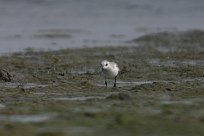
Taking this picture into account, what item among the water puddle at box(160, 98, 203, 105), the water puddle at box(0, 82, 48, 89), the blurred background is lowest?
the water puddle at box(160, 98, 203, 105)

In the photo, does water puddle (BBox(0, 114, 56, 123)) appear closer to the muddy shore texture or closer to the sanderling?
the muddy shore texture

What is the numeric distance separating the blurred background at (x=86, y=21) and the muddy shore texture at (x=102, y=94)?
16.8ft

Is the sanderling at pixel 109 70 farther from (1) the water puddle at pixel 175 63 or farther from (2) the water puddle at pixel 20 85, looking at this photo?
(1) the water puddle at pixel 175 63

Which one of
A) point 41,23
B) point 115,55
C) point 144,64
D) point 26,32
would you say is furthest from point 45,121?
point 41,23

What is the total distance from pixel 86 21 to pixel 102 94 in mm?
31908

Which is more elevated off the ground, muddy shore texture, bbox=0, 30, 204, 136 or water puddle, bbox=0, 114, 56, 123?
muddy shore texture, bbox=0, 30, 204, 136

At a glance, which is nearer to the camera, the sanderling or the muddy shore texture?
the muddy shore texture

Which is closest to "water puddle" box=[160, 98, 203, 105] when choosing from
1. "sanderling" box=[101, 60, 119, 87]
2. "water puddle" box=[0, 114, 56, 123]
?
"water puddle" box=[0, 114, 56, 123]

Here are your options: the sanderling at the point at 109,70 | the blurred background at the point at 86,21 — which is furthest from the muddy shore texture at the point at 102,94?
the blurred background at the point at 86,21

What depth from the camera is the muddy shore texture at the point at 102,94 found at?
490 inches

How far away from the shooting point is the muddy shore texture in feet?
40.8

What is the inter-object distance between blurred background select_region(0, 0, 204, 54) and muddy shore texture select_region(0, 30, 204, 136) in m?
5.12

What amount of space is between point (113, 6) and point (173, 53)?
31.8 meters

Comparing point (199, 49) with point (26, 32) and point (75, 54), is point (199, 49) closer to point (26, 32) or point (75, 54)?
point (75, 54)
